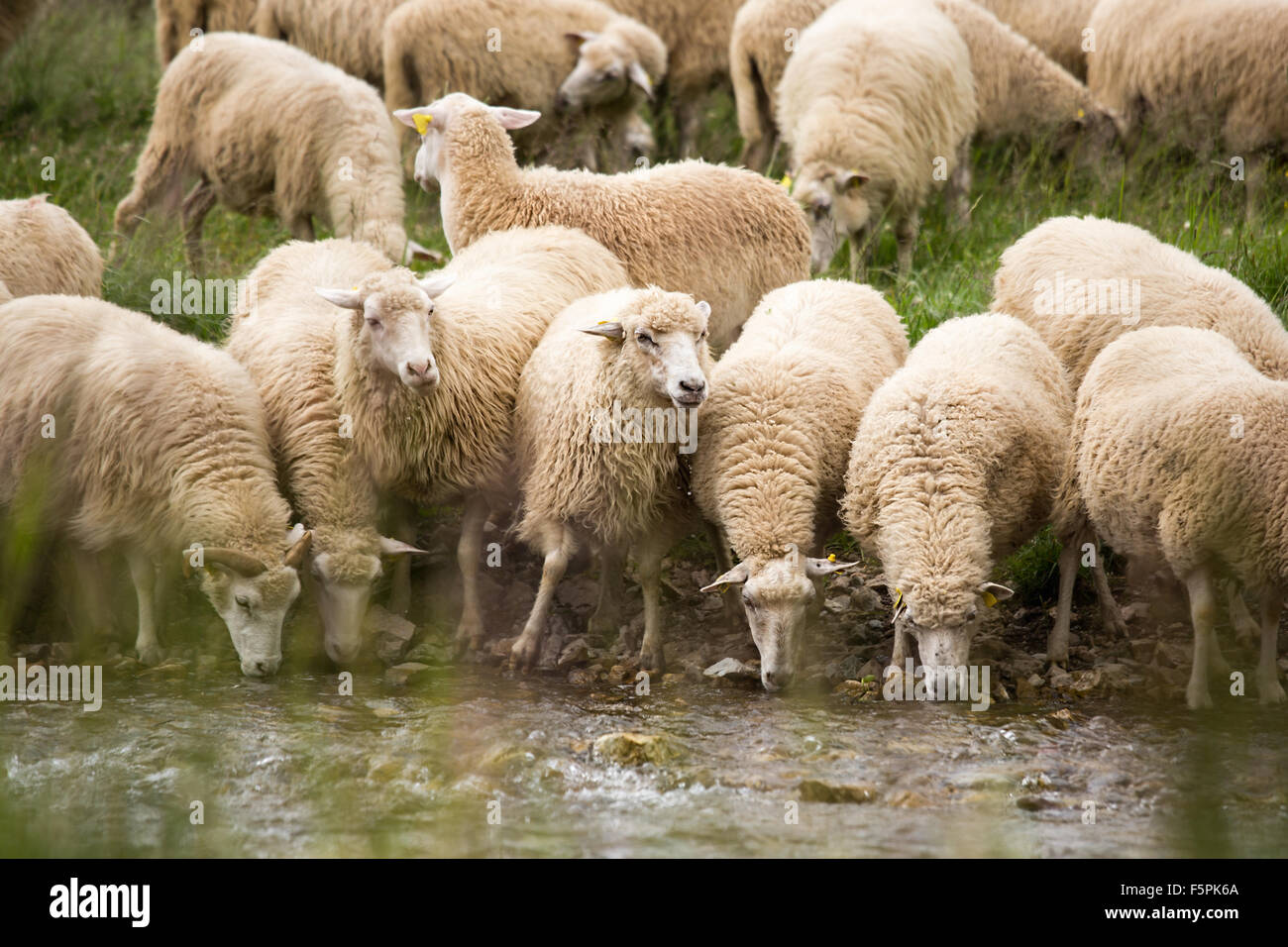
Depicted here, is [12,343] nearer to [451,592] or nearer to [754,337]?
[451,592]

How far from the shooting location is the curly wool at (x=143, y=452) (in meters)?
6.00

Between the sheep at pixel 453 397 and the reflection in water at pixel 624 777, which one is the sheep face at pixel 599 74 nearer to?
the sheep at pixel 453 397

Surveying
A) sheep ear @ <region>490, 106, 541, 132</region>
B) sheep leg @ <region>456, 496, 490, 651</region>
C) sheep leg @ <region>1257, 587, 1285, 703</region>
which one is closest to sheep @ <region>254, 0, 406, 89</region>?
sheep ear @ <region>490, 106, 541, 132</region>

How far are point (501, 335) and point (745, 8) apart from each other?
5.01 meters

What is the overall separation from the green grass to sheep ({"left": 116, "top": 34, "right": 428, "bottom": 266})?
1.19 feet

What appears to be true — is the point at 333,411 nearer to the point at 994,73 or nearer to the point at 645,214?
the point at 645,214

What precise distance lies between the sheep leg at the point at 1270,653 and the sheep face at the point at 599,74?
5.85 metres

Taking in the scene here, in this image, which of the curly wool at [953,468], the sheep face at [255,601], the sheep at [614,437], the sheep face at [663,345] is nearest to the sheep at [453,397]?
the sheep at [614,437]

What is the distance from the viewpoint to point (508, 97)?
33.3 feet

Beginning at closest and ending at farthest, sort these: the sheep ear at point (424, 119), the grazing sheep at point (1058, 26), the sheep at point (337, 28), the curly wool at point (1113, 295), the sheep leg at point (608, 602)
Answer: the sheep leg at point (608, 602)
the curly wool at point (1113, 295)
the sheep ear at point (424, 119)
the sheep at point (337, 28)
the grazing sheep at point (1058, 26)

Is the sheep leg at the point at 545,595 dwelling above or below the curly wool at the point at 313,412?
below

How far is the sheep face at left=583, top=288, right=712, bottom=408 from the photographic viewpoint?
559 centimetres

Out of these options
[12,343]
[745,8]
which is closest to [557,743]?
[12,343]

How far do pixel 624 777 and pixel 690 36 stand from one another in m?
7.93
